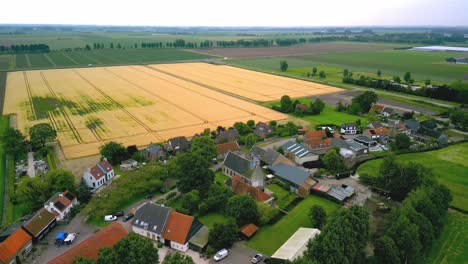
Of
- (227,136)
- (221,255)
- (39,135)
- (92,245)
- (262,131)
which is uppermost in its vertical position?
(39,135)

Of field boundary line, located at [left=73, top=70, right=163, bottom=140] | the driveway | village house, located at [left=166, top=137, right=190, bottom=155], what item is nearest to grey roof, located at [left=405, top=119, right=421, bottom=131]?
village house, located at [left=166, top=137, right=190, bottom=155]

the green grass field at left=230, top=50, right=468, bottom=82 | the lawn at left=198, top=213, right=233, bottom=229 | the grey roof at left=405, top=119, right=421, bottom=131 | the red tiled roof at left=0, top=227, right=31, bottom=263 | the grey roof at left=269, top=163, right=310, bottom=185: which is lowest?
the lawn at left=198, top=213, right=233, bottom=229

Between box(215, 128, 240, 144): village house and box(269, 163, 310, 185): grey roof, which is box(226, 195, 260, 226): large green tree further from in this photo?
box(215, 128, 240, 144): village house

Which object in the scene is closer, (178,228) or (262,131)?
(178,228)

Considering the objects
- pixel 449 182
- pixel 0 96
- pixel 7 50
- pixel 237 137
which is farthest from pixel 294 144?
pixel 7 50

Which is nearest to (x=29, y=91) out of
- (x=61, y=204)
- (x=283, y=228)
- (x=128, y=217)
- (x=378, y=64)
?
(x=61, y=204)

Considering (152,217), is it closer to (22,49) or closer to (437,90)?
(437,90)
